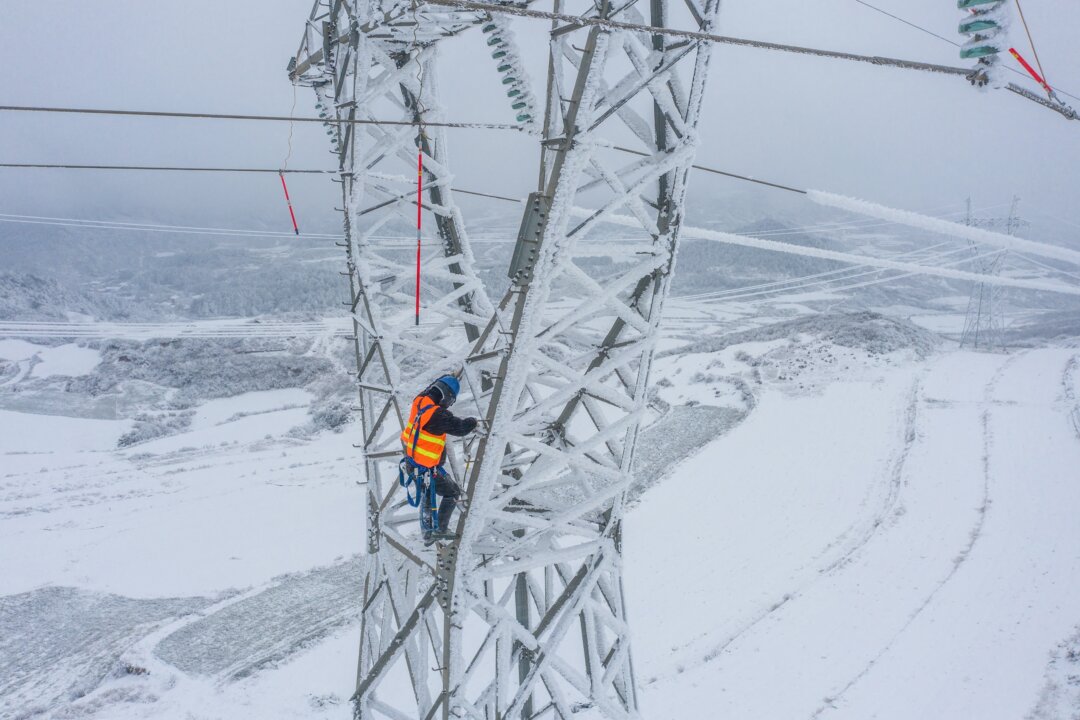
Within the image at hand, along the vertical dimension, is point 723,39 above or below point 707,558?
above

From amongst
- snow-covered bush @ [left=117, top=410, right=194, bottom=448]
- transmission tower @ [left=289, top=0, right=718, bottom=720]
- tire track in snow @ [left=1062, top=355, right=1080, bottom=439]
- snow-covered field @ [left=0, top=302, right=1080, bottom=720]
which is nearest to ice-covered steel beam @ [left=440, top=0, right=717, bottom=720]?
transmission tower @ [left=289, top=0, right=718, bottom=720]

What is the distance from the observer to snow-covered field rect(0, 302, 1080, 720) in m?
9.80

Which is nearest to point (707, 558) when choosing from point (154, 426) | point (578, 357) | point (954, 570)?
point (954, 570)

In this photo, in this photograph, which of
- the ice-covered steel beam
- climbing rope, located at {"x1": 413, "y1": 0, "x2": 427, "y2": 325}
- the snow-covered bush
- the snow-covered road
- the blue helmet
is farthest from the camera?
the snow-covered bush

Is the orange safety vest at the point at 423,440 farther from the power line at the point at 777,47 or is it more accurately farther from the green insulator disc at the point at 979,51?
the green insulator disc at the point at 979,51

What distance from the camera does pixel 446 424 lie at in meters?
5.36

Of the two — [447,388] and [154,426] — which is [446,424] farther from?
[154,426]

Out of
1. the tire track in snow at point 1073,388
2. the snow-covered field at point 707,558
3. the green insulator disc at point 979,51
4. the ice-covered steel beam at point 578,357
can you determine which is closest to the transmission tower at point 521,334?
the ice-covered steel beam at point 578,357

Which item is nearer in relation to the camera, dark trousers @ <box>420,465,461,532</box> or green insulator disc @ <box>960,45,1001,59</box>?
green insulator disc @ <box>960,45,1001,59</box>

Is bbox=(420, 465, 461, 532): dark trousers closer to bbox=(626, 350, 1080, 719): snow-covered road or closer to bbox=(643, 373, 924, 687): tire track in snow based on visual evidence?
bbox=(626, 350, 1080, 719): snow-covered road

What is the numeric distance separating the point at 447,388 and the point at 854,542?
37.1 feet

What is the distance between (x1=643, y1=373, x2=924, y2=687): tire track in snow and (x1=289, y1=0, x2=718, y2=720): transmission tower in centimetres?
462

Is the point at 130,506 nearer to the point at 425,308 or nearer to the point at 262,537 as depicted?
the point at 262,537

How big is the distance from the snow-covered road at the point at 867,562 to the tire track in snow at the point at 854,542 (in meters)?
0.05
